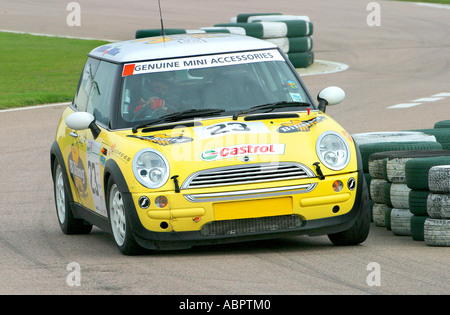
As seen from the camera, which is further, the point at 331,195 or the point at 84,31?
the point at 84,31

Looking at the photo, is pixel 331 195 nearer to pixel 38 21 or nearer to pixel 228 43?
pixel 228 43

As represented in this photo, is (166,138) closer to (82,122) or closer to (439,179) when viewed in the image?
(82,122)

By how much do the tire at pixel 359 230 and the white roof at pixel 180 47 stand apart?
5.64 feet

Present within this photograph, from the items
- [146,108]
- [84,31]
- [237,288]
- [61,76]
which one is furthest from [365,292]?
[84,31]

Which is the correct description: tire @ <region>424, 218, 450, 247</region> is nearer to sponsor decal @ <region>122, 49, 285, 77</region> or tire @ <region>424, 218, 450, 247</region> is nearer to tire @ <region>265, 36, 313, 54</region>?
sponsor decal @ <region>122, 49, 285, 77</region>

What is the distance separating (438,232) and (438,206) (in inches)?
7.6

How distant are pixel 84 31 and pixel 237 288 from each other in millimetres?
24258

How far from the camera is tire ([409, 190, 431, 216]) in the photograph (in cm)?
786

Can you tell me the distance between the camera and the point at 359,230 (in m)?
7.65

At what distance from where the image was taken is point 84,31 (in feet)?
97.5

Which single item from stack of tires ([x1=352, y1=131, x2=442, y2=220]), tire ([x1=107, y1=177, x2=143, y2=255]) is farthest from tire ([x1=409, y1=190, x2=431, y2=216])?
tire ([x1=107, y1=177, x2=143, y2=255])

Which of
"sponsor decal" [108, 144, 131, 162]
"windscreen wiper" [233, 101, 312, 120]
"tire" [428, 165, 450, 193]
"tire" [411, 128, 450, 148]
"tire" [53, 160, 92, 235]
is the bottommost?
"tire" [53, 160, 92, 235]

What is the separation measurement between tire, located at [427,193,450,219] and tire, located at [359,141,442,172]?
1.21m

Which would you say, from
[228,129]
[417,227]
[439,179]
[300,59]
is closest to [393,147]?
[417,227]
